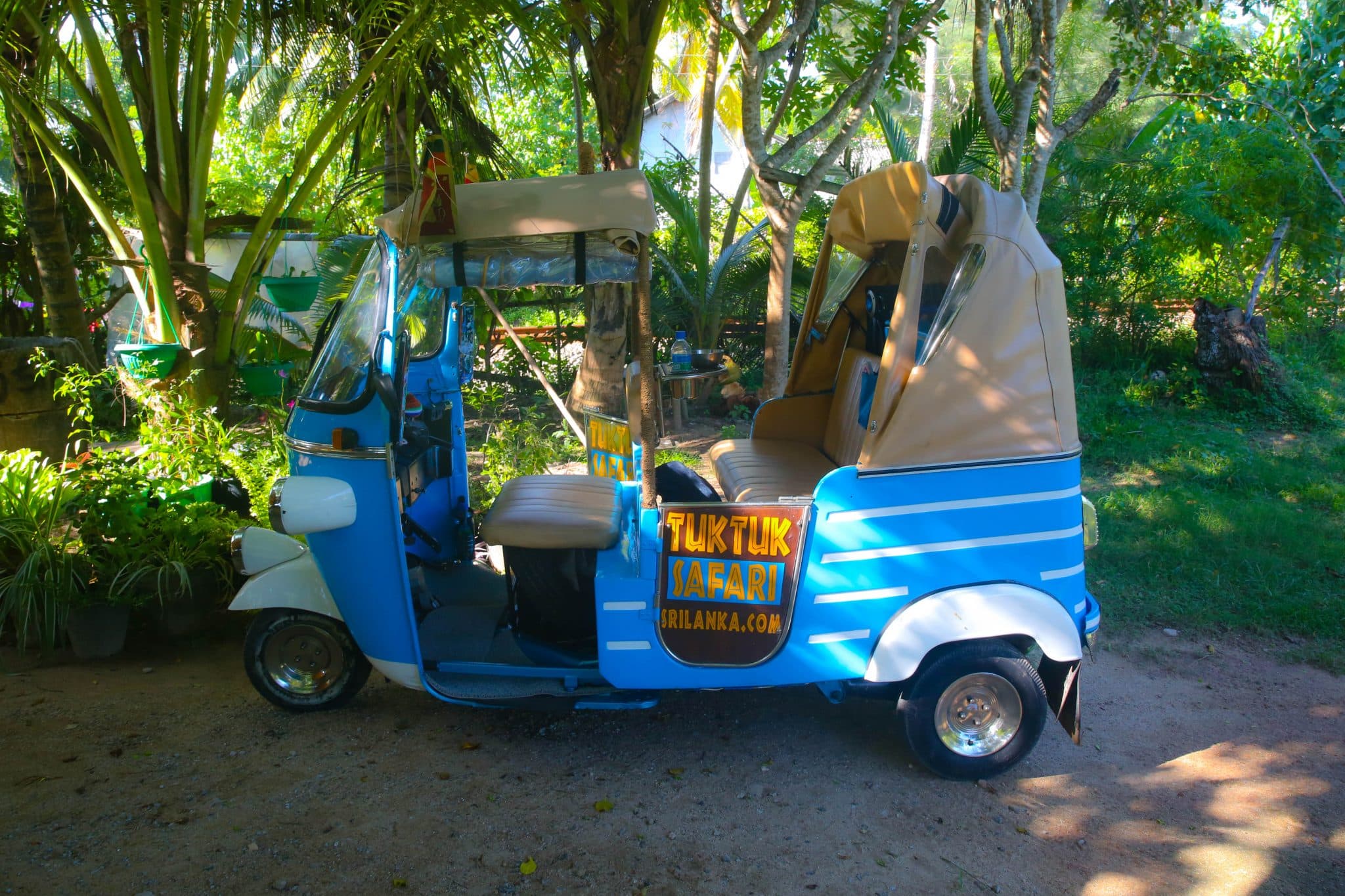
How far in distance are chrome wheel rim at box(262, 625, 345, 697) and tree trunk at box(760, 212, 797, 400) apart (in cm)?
425

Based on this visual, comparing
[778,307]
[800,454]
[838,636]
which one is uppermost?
[778,307]

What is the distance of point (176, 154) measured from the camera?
A: 496 cm

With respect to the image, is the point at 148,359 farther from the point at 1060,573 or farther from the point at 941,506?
Result: the point at 1060,573

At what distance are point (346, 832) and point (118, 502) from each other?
241 centimetres

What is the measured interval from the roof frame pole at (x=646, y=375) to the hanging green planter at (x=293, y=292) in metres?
2.84

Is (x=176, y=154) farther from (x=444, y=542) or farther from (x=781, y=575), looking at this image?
(x=781, y=575)

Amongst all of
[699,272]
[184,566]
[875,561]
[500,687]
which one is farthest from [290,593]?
[699,272]

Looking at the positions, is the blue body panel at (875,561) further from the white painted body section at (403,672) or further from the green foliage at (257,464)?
the green foliage at (257,464)

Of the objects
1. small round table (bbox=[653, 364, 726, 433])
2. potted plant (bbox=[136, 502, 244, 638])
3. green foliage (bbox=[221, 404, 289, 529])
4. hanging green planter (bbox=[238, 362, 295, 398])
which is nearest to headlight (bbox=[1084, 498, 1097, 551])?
small round table (bbox=[653, 364, 726, 433])

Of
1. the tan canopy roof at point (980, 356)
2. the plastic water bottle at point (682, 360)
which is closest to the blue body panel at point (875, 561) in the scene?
the tan canopy roof at point (980, 356)

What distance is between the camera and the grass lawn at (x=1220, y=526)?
16.1 feet

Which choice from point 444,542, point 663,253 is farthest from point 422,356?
point 663,253

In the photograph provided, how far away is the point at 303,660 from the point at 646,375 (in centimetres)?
189

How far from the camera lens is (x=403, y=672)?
3.47 m
